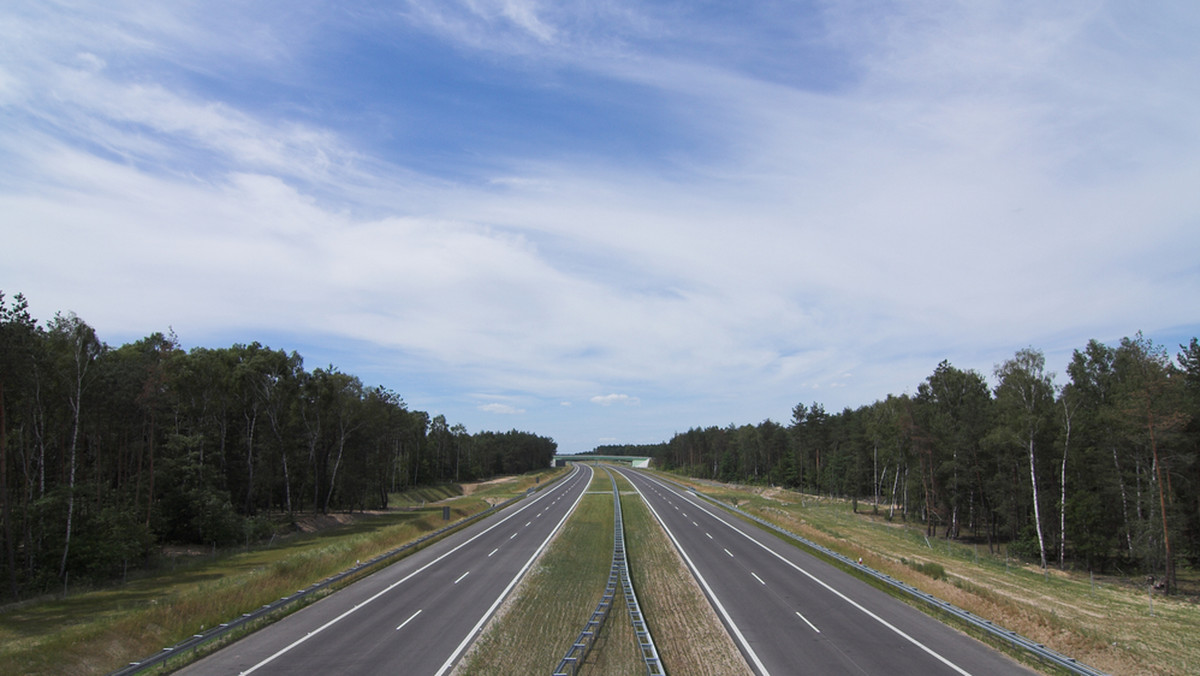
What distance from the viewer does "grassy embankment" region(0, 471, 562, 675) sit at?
17.8 metres

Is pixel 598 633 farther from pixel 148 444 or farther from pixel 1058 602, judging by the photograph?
pixel 148 444

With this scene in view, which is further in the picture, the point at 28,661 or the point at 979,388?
the point at 979,388

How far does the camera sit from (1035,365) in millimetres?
49812

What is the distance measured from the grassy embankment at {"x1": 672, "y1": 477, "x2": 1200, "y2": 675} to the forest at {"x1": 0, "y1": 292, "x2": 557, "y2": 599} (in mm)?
46907

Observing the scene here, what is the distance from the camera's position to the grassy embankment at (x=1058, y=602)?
1888cm

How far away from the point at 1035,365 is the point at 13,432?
7321 cm

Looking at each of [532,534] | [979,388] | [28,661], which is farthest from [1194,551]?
[28,661]

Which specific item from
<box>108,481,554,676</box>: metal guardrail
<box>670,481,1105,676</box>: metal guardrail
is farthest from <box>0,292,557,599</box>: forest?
<box>670,481,1105,676</box>: metal guardrail

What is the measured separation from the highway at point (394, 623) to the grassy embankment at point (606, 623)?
41.1 inches

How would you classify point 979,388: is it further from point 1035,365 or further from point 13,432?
point 13,432

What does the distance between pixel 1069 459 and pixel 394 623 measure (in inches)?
2041

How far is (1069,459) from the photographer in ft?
157

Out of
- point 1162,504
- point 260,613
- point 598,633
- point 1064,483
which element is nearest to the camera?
point 598,633

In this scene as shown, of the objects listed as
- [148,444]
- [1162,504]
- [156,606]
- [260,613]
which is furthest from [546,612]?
[148,444]
